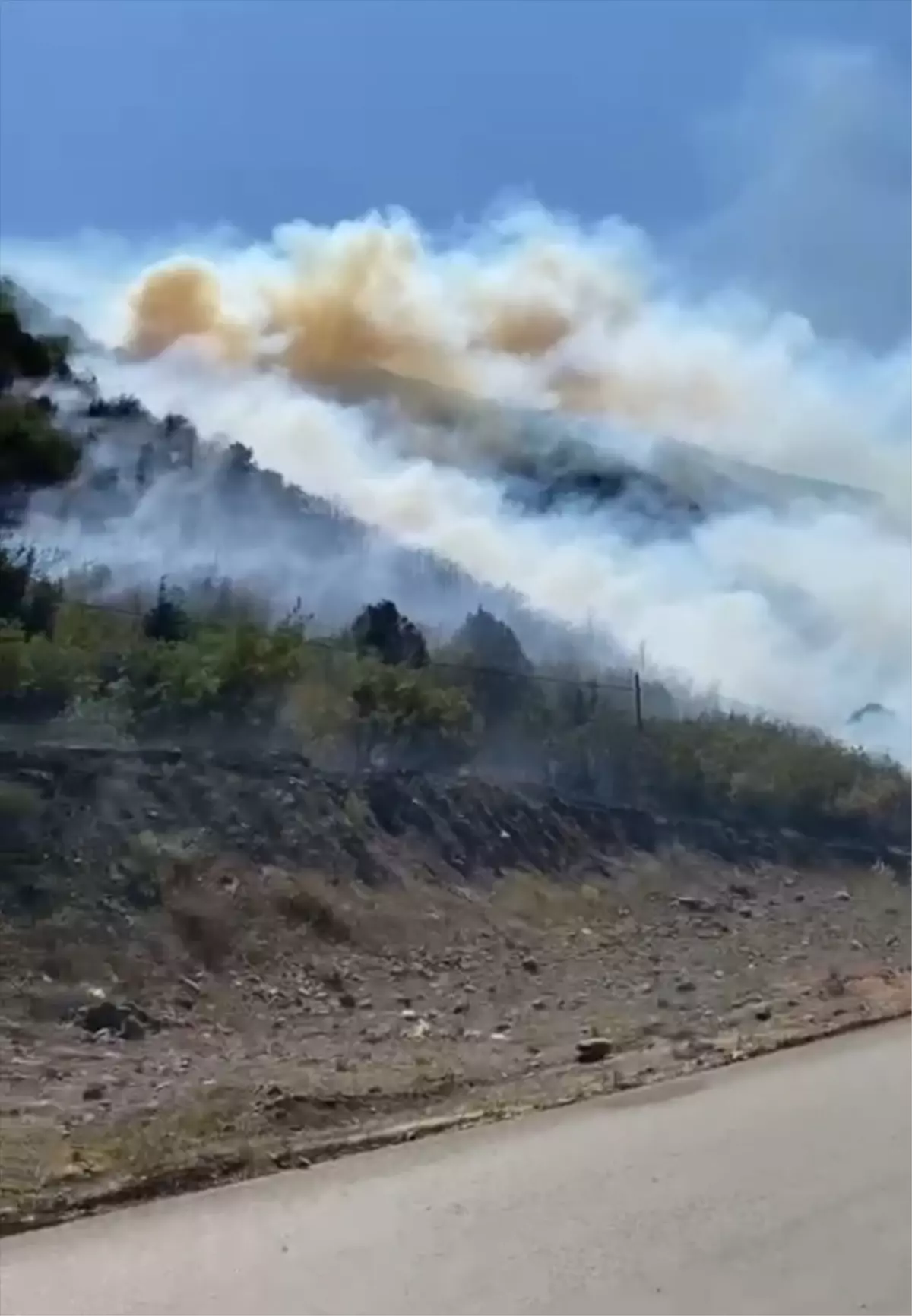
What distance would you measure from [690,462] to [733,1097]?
31.7 metres

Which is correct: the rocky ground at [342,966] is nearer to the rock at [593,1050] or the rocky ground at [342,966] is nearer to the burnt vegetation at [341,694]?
the rock at [593,1050]

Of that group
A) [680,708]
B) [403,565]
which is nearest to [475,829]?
[680,708]

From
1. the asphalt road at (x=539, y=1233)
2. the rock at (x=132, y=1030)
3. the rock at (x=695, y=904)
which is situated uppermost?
the rock at (x=695, y=904)

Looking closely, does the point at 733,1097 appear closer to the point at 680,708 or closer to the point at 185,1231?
the point at 185,1231

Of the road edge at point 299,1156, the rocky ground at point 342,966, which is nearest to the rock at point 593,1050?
the rocky ground at point 342,966

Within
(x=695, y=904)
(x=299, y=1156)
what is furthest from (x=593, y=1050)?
(x=695, y=904)

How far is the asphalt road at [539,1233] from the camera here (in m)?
6.07

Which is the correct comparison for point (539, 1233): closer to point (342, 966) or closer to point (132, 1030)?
point (132, 1030)

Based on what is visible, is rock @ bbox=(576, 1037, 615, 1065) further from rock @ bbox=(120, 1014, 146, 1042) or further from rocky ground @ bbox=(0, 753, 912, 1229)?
rock @ bbox=(120, 1014, 146, 1042)

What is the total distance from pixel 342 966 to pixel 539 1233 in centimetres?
776

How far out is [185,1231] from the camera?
6762 mm

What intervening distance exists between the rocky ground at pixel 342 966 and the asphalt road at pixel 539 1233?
1.46 feet

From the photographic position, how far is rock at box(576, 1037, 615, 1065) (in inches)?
425

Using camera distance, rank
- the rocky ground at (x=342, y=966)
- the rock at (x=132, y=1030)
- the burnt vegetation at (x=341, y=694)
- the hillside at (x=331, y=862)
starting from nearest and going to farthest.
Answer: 1. the rocky ground at (x=342, y=966)
2. the hillside at (x=331, y=862)
3. the rock at (x=132, y=1030)
4. the burnt vegetation at (x=341, y=694)
